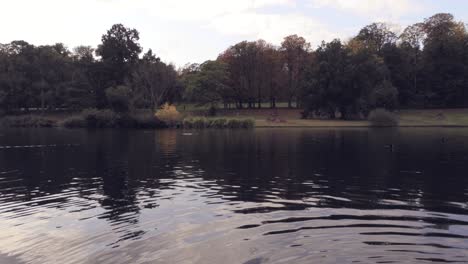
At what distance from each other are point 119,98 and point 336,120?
160 feet

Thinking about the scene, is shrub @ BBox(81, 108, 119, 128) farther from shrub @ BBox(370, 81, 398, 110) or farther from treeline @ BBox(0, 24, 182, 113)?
shrub @ BBox(370, 81, 398, 110)

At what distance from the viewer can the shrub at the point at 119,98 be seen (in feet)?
334

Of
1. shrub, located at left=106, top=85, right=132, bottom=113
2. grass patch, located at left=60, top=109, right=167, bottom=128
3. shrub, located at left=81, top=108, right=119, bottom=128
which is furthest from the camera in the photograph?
shrub, located at left=106, top=85, right=132, bottom=113

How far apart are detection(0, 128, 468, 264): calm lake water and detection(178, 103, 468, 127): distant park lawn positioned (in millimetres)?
55317

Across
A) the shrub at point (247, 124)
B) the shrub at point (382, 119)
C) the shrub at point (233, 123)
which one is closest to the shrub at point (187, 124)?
the shrub at point (233, 123)

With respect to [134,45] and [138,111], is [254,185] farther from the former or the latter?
[134,45]

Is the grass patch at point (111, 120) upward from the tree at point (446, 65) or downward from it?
downward

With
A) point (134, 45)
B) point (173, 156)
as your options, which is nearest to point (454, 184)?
point (173, 156)

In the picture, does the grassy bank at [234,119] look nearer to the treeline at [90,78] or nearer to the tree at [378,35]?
the treeline at [90,78]

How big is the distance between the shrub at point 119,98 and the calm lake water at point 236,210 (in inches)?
2543

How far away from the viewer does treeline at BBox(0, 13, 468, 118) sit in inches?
4065

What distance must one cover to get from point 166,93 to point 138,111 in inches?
583

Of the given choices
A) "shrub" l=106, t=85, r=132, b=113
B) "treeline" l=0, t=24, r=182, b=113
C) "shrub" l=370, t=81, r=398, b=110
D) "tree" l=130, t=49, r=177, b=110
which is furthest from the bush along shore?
"shrub" l=370, t=81, r=398, b=110

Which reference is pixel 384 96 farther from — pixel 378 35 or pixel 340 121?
pixel 378 35
